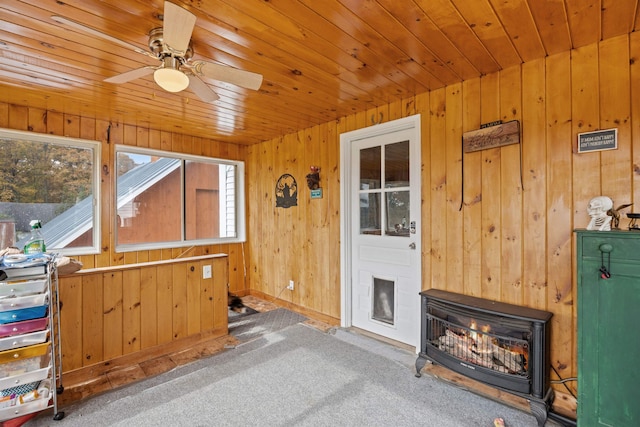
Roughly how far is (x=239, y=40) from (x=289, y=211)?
2470 millimetres

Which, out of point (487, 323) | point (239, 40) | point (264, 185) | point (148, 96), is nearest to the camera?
point (239, 40)

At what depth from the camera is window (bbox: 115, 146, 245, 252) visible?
3715 mm

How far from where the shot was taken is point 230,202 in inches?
187

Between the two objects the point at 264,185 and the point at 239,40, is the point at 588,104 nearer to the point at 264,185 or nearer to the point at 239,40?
the point at 239,40

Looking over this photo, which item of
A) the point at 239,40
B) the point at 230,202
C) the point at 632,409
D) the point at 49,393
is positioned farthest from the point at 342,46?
the point at 230,202

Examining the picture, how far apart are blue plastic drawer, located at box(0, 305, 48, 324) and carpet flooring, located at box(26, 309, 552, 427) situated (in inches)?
26.6

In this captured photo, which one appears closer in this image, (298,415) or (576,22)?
(576,22)

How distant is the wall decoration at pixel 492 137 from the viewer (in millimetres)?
2193

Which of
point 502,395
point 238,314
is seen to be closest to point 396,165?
point 502,395

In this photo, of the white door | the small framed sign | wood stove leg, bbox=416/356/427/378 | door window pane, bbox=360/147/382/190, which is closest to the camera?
the small framed sign

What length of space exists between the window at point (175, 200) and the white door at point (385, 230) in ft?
7.23

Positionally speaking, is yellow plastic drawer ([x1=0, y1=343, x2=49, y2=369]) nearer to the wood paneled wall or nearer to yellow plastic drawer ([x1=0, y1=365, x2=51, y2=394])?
yellow plastic drawer ([x1=0, y1=365, x2=51, y2=394])

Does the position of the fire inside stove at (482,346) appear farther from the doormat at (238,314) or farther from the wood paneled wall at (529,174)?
the doormat at (238,314)

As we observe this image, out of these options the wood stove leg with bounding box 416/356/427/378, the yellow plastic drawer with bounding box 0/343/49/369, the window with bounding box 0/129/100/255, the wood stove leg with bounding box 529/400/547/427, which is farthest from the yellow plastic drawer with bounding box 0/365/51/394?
the wood stove leg with bounding box 529/400/547/427
